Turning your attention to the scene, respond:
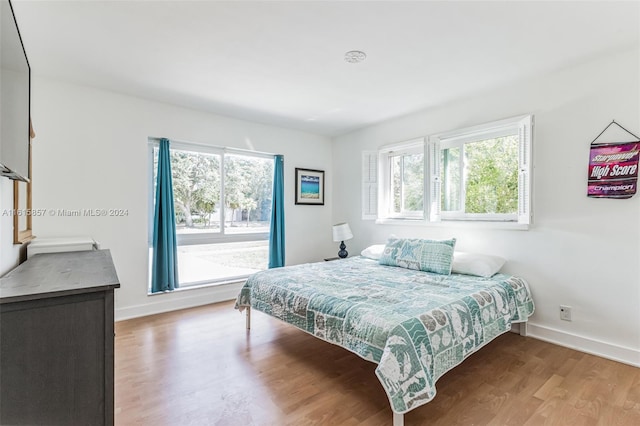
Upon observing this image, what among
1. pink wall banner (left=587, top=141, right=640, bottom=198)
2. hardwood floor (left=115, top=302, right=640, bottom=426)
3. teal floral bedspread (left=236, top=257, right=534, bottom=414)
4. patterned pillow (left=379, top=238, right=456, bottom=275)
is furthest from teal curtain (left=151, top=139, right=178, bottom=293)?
pink wall banner (left=587, top=141, right=640, bottom=198)

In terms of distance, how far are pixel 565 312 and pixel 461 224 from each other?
1207 mm

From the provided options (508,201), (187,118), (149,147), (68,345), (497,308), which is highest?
(187,118)

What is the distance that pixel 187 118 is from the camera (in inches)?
149

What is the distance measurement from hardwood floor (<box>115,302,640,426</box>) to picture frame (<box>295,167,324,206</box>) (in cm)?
241

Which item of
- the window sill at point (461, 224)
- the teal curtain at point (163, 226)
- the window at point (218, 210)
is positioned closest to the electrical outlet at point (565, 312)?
the window sill at point (461, 224)

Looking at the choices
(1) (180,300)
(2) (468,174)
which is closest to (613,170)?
(2) (468,174)

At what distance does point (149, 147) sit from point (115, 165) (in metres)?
0.42

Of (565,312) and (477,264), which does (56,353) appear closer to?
(477,264)

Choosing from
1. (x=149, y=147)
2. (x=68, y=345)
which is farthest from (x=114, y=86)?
(x=68, y=345)

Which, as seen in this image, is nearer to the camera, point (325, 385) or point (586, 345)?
point (325, 385)

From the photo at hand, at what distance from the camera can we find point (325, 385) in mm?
2102

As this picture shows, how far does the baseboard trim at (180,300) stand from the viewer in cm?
341

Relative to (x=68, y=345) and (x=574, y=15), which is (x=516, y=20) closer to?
(x=574, y=15)

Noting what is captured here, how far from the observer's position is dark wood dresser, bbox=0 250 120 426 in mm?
1018
